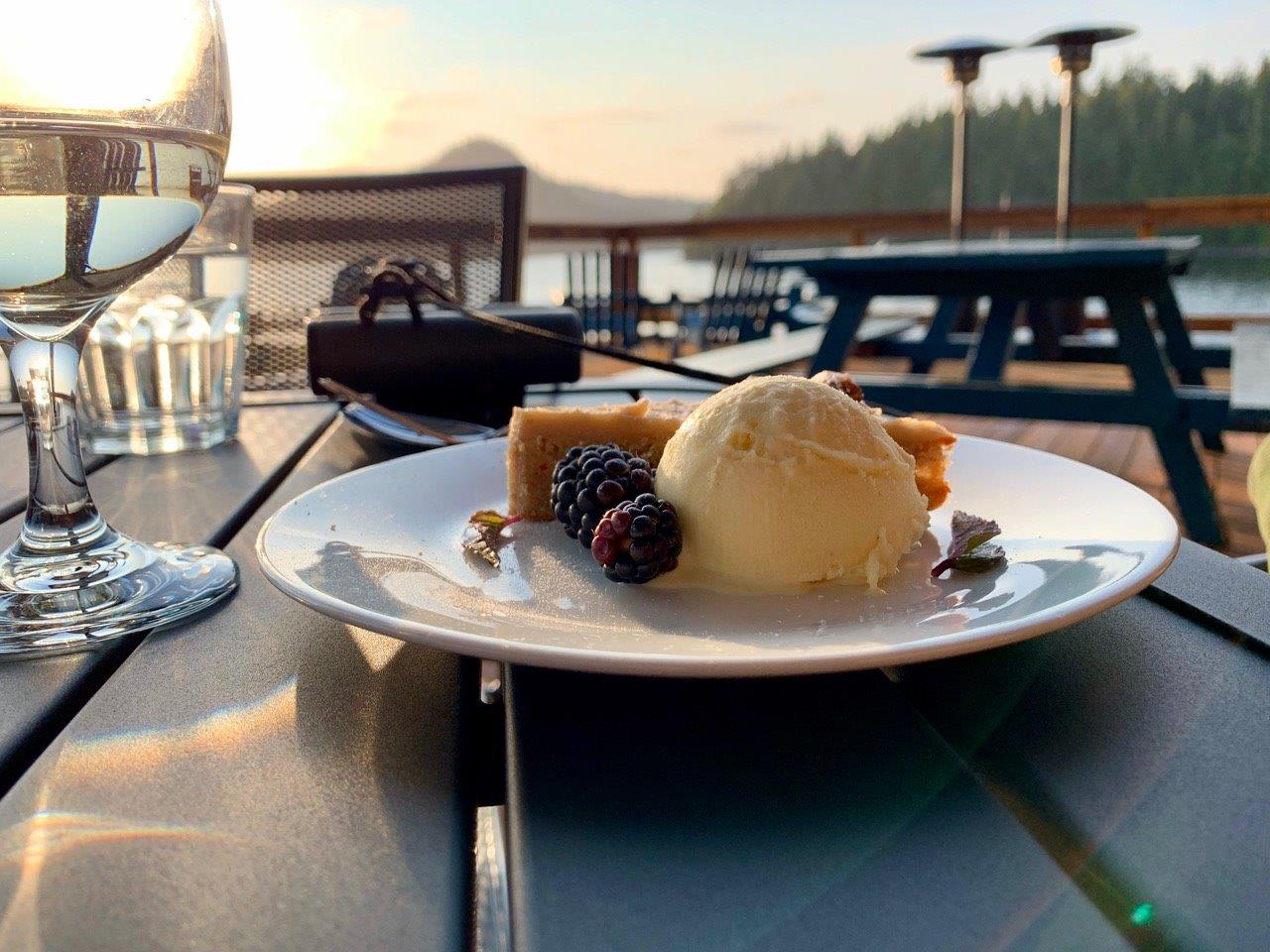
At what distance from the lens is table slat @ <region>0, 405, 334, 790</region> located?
0.42 m

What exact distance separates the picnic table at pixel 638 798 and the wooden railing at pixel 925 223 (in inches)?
263

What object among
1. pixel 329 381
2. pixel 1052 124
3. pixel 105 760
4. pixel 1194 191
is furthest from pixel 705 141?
pixel 105 760

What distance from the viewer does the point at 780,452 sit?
641 mm

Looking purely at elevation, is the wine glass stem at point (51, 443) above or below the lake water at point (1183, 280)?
below

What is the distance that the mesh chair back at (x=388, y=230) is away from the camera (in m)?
2.46

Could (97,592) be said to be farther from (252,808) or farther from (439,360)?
(439,360)

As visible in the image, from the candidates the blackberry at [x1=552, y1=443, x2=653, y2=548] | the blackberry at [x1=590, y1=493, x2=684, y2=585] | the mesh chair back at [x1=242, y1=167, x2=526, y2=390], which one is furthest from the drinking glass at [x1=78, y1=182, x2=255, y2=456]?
the mesh chair back at [x1=242, y1=167, x2=526, y2=390]

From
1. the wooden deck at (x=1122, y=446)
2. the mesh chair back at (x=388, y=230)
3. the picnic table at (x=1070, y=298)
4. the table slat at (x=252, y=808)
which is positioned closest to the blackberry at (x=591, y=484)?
the table slat at (x=252, y=808)

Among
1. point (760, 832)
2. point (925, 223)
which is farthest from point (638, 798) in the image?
point (925, 223)

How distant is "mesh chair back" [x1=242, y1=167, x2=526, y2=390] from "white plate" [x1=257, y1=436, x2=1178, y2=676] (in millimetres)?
1852

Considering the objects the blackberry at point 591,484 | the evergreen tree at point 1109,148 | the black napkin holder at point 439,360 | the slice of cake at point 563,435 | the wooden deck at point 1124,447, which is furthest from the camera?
the evergreen tree at point 1109,148

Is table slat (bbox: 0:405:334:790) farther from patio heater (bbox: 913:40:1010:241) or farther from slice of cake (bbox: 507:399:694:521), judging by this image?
patio heater (bbox: 913:40:1010:241)

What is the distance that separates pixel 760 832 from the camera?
0.32m

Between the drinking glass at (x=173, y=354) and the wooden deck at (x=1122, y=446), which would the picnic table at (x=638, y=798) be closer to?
the drinking glass at (x=173, y=354)
